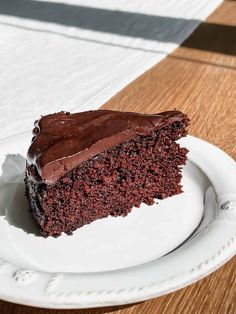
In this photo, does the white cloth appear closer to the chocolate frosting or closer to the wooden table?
the wooden table

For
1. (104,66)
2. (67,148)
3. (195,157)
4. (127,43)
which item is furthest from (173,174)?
(127,43)

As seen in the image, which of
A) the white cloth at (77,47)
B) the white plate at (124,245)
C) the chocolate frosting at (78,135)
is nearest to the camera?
the white plate at (124,245)

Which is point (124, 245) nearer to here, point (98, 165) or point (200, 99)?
point (98, 165)

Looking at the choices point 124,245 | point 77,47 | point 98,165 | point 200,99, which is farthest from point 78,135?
point 77,47

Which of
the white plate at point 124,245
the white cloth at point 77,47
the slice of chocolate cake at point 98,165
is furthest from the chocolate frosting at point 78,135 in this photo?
the white cloth at point 77,47

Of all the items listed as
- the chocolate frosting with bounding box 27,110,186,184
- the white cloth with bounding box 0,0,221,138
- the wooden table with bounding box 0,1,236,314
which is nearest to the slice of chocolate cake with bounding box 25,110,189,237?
the chocolate frosting with bounding box 27,110,186,184

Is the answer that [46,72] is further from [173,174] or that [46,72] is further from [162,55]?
[173,174]

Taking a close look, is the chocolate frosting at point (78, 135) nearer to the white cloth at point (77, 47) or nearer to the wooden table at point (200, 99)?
the wooden table at point (200, 99)

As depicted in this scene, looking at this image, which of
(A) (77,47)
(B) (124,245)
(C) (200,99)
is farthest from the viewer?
(A) (77,47)
